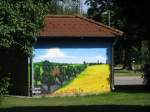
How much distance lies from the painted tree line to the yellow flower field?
322mm

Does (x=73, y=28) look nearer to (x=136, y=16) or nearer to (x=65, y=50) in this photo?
(x=65, y=50)

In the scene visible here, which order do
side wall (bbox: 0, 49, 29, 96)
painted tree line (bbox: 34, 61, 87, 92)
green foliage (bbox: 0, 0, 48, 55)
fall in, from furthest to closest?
1. side wall (bbox: 0, 49, 29, 96)
2. painted tree line (bbox: 34, 61, 87, 92)
3. green foliage (bbox: 0, 0, 48, 55)

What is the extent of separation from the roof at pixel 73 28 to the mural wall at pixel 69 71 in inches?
37.4

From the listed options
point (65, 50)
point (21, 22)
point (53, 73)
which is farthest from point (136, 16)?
point (53, 73)

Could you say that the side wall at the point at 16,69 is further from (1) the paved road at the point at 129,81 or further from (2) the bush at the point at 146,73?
(1) the paved road at the point at 129,81

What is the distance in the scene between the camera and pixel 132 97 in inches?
1160

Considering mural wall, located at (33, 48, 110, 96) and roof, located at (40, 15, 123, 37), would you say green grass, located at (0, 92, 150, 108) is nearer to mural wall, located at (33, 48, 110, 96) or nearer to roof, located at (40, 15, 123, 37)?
mural wall, located at (33, 48, 110, 96)

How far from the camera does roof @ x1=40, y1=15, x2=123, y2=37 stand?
32375 mm

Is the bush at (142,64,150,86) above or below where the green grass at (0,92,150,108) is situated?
above

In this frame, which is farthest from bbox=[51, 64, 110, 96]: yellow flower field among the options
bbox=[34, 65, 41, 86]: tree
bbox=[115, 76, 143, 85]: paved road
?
bbox=[115, 76, 143, 85]: paved road

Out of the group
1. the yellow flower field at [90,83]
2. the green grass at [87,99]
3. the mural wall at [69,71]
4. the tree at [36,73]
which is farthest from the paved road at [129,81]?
the green grass at [87,99]

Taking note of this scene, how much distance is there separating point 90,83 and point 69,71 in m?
1.36
